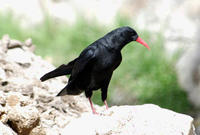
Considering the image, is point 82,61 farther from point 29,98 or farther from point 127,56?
point 127,56

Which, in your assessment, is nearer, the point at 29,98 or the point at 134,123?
the point at 134,123

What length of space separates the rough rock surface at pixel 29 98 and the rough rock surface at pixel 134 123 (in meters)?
0.40

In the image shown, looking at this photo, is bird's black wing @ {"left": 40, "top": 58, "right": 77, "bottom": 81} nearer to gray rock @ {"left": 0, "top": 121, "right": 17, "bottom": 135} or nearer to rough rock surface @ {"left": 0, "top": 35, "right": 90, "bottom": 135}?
rough rock surface @ {"left": 0, "top": 35, "right": 90, "bottom": 135}

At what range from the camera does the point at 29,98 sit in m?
4.59

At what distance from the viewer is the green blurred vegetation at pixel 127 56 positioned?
8320 mm

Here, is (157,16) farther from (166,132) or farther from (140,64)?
(166,132)

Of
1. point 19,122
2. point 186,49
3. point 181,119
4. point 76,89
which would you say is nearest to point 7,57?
point 76,89

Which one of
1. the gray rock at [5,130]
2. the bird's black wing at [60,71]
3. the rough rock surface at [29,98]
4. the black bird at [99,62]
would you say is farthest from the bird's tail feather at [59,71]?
the gray rock at [5,130]

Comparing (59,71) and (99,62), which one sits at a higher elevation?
(99,62)

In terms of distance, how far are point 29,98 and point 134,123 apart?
1.21 m

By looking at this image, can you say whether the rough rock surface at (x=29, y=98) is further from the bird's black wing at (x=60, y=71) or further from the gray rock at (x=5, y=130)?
the bird's black wing at (x=60, y=71)

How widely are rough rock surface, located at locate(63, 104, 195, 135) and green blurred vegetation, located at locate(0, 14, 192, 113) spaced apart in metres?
2.98

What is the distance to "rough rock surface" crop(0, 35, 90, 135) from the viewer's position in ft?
13.6

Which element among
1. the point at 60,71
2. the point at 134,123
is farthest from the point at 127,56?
the point at 134,123
